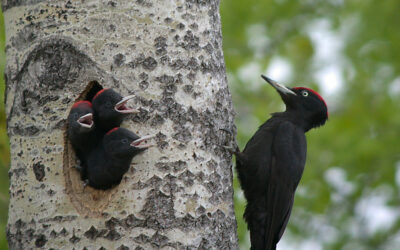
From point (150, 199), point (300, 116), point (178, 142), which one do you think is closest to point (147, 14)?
point (178, 142)

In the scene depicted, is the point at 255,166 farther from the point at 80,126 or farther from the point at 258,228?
the point at 80,126

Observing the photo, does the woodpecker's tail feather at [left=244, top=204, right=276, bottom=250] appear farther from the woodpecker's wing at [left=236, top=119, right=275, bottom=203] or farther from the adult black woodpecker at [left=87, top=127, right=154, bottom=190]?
the adult black woodpecker at [left=87, top=127, right=154, bottom=190]

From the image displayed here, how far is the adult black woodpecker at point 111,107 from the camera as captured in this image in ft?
9.09

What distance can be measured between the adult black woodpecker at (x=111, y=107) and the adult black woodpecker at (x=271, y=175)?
1.35m

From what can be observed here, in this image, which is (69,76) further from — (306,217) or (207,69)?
(306,217)

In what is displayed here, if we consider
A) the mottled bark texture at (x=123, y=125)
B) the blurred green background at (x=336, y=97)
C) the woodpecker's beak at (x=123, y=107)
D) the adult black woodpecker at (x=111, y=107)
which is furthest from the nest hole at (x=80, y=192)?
the blurred green background at (x=336, y=97)

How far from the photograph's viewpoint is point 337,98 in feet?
24.9

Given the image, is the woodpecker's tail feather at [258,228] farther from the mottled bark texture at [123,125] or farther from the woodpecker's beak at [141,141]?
the woodpecker's beak at [141,141]

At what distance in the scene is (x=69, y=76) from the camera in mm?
2855

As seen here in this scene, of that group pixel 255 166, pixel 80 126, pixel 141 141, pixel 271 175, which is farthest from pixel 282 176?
pixel 80 126


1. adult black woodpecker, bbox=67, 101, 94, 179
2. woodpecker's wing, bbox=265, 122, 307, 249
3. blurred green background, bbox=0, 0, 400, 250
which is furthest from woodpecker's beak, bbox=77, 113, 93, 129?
blurred green background, bbox=0, 0, 400, 250

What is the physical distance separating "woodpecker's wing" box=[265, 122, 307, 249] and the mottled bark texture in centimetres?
104

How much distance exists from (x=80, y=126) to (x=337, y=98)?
5.53 metres

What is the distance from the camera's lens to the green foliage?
651 cm
